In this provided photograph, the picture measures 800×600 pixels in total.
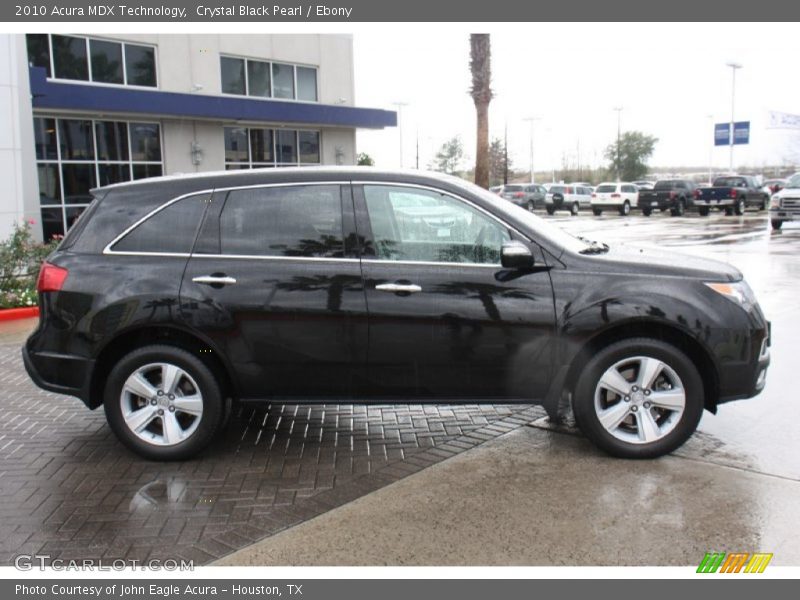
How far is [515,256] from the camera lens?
470 centimetres

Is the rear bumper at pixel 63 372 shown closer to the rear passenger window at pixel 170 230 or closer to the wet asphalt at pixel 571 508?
the rear passenger window at pixel 170 230

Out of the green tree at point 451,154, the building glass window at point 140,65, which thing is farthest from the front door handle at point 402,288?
the green tree at point 451,154

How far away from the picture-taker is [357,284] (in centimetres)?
484

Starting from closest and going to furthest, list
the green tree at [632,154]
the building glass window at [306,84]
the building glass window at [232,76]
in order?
the building glass window at [232,76] → the building glass window at [306,84] → the green tree at [632,154]

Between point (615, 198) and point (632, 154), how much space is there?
35.2m

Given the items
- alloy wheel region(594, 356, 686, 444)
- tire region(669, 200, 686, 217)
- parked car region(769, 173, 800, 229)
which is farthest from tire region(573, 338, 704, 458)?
tire region(669, 200, 686, 217)

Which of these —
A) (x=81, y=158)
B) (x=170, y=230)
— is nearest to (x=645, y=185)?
(x=81, y=158)

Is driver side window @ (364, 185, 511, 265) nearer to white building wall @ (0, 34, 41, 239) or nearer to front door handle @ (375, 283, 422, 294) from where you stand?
front door handle @ (375, 283, 422, 294)

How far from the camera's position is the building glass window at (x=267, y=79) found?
24.6 meters

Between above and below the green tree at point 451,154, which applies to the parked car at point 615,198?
below

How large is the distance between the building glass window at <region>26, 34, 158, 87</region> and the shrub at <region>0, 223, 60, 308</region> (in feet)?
35.0

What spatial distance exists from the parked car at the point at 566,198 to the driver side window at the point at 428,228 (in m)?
41.3

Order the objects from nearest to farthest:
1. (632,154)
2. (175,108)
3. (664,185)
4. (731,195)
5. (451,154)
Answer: (175,108), (731,195), (664,185), (451,154), (632,154)

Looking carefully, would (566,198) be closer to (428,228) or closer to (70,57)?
(70,57)
